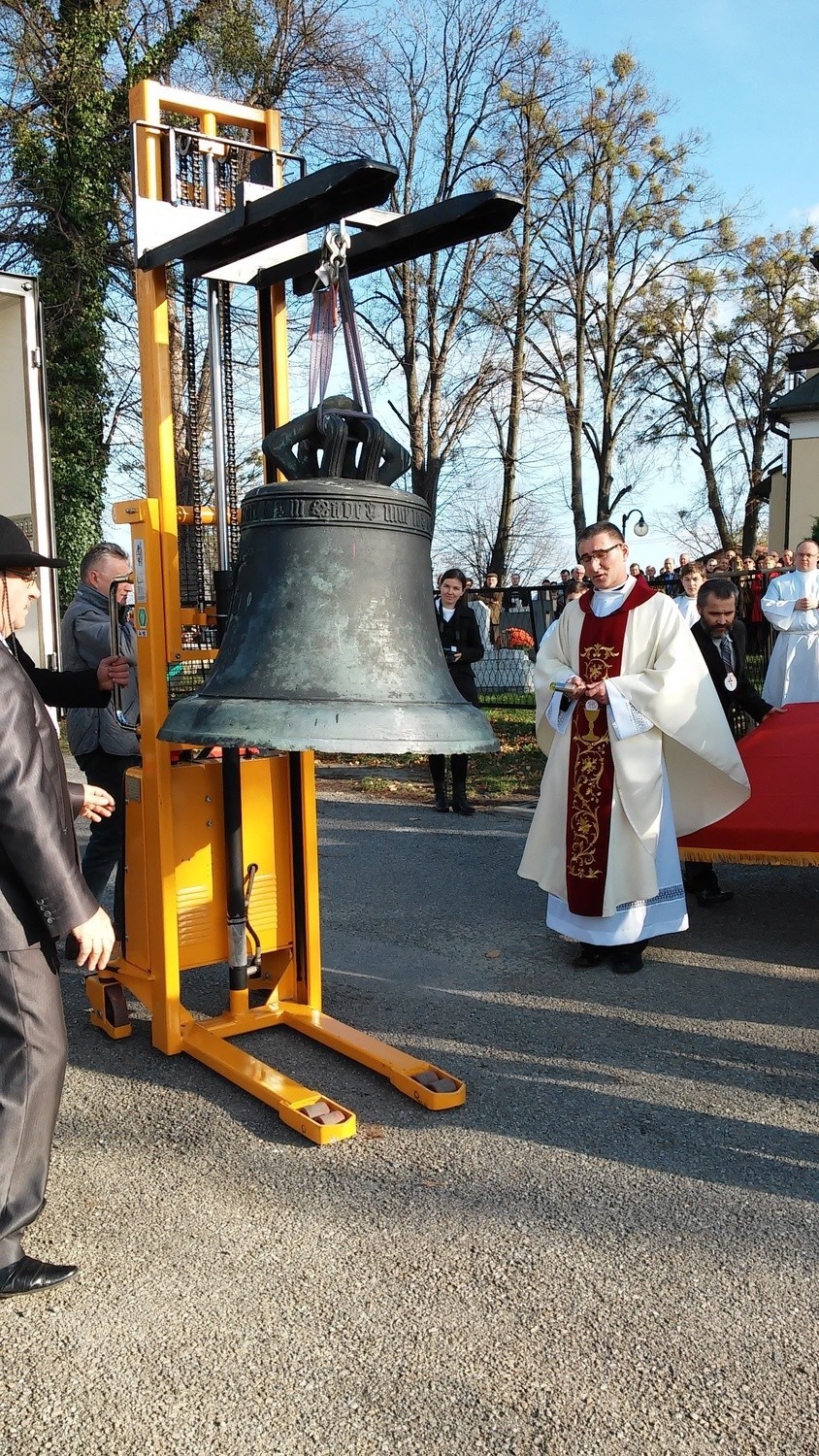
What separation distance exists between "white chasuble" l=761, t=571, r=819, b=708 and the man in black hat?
8130 millimetres

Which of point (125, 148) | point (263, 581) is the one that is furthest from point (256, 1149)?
point (125, 148)

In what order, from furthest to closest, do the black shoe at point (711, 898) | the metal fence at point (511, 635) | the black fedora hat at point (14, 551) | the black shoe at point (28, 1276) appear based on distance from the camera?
the metal fence at point (511, 635) → the black shoe at point (711, 898) → the black fedora hat at point (14, 551) → the black shoe at point (28, 1276)

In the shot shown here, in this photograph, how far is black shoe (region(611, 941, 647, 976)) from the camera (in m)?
5.27

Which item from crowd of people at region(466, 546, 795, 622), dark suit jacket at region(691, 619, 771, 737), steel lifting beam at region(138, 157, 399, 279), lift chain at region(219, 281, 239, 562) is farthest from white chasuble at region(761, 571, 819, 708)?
steel lifting beam at region(138, 157, 399, 279)

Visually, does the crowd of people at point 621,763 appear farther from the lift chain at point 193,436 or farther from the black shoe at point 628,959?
the lift chain at point 193,436

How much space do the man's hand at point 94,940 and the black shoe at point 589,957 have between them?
2941 mm

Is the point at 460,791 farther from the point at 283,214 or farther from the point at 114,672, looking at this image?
the point at 283,214

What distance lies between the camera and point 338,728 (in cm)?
276

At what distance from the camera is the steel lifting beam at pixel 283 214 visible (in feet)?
Answer: 8.73

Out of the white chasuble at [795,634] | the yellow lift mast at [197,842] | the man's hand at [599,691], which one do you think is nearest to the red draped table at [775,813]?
the man's hand at [599,691]

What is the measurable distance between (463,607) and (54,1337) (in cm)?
720

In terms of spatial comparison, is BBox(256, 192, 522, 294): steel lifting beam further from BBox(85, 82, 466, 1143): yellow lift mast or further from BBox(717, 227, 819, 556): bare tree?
BBox(717, 227, 819, 556): bare tree

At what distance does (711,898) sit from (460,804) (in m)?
3.13

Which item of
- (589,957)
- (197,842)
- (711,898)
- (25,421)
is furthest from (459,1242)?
(25,421)
